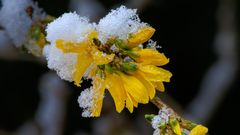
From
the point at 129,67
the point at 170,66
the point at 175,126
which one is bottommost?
the point at 175,126

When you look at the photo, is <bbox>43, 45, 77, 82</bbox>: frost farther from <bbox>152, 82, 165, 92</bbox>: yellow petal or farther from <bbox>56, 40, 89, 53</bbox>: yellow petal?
<bbox>152, 82, 165, 92</bbox>: yellow petal

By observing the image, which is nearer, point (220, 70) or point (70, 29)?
point (70, 29)

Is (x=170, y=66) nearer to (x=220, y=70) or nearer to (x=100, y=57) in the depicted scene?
(x=220, y=70)

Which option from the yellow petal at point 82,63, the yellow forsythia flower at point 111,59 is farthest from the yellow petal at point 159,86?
the yellow petal at point 82,63

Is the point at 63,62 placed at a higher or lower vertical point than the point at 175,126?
higher

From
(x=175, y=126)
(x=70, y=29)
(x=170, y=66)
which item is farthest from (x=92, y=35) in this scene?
(x=170, y=66)

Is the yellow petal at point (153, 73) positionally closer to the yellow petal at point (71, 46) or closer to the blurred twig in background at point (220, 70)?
the yellow petal at point (71, 46)

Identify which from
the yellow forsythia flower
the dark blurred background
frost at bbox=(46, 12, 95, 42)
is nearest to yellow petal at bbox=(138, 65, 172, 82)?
the yellow forsythia flower
